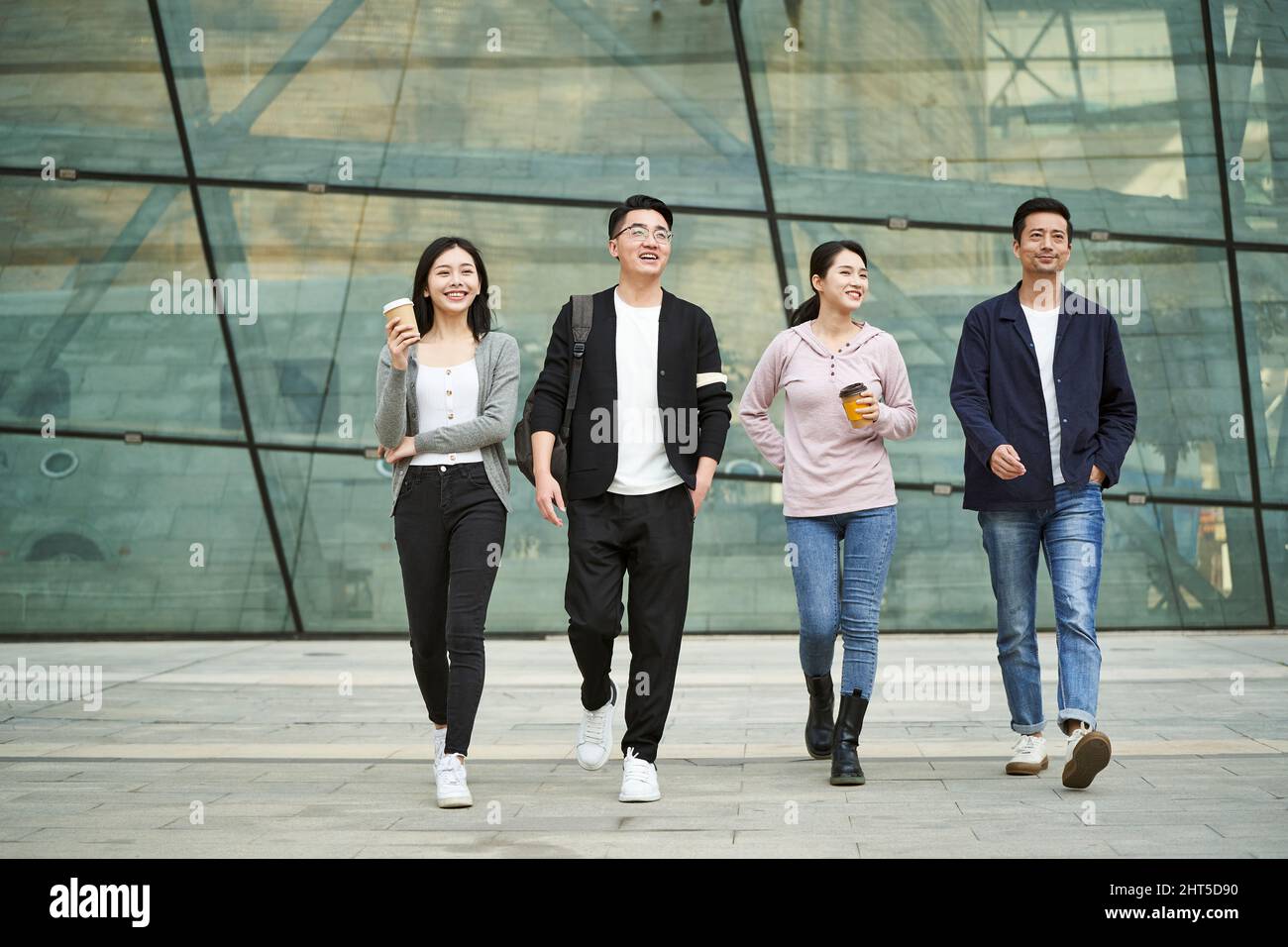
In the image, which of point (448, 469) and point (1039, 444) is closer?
point (448, 469)

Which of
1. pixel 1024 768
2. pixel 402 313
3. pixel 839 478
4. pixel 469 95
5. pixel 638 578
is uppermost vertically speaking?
pixel 469 95

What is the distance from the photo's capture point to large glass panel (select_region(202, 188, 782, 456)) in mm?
12172

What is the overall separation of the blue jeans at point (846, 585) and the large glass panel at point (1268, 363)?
7.56 m

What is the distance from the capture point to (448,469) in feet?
17.4

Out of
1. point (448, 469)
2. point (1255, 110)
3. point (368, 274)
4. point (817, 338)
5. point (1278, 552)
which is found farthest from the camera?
point (368, 274)

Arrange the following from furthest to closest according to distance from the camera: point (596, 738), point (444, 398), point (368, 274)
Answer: point (368, 274) → point (596, 738) → point (444, 398)

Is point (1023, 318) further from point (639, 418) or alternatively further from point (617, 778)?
point (617, 778)

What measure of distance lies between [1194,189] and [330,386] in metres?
7.26

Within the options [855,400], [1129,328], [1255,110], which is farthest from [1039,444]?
[1255,110]

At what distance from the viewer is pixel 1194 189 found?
1217cm

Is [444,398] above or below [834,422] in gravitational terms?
above

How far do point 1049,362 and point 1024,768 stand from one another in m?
1.51

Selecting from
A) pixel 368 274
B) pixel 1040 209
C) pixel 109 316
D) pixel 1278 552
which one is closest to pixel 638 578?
pixel 1040 209

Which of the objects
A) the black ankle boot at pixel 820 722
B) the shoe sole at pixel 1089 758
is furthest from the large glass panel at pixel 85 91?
the shoe sole at pixel 1089 758
